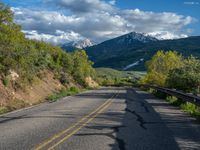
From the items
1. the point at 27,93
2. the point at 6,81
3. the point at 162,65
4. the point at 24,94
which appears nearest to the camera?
the point at 6,81

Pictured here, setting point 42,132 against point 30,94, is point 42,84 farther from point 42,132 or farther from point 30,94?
point 42,132

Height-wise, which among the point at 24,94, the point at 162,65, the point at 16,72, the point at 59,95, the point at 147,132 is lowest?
the point at 59,95

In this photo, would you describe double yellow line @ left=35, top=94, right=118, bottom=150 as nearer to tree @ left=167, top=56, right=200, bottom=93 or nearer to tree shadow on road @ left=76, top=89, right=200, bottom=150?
tree shadow on road @ left=76, top=89, right=200, bottom=150

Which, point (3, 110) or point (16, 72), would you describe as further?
point (16, 72)

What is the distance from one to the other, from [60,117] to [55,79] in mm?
24137

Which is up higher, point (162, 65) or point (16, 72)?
point (162, 65)

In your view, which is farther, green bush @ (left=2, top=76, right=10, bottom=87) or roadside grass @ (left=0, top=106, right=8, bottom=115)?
green bush @ (left=2, top=76, right=10, bottom=87)

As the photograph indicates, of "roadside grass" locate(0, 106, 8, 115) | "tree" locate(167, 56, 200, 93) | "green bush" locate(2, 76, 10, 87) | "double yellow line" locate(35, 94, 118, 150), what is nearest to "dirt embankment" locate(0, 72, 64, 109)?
"green bush" locate(2, 76, 10, 87)

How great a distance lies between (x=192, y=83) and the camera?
100 feet

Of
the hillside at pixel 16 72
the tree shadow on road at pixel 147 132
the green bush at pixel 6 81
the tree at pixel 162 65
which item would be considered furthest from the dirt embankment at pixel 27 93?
the tree at pixel 162 65

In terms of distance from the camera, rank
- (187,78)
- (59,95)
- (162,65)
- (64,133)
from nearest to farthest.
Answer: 1. (64,133)
2. (59,95)
3. (187,78)
4. (162,65)

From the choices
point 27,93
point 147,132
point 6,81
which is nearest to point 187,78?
point 27,93

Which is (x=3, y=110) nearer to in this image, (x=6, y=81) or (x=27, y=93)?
(x=6, y=81)

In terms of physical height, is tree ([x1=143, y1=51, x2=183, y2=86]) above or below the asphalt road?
above
